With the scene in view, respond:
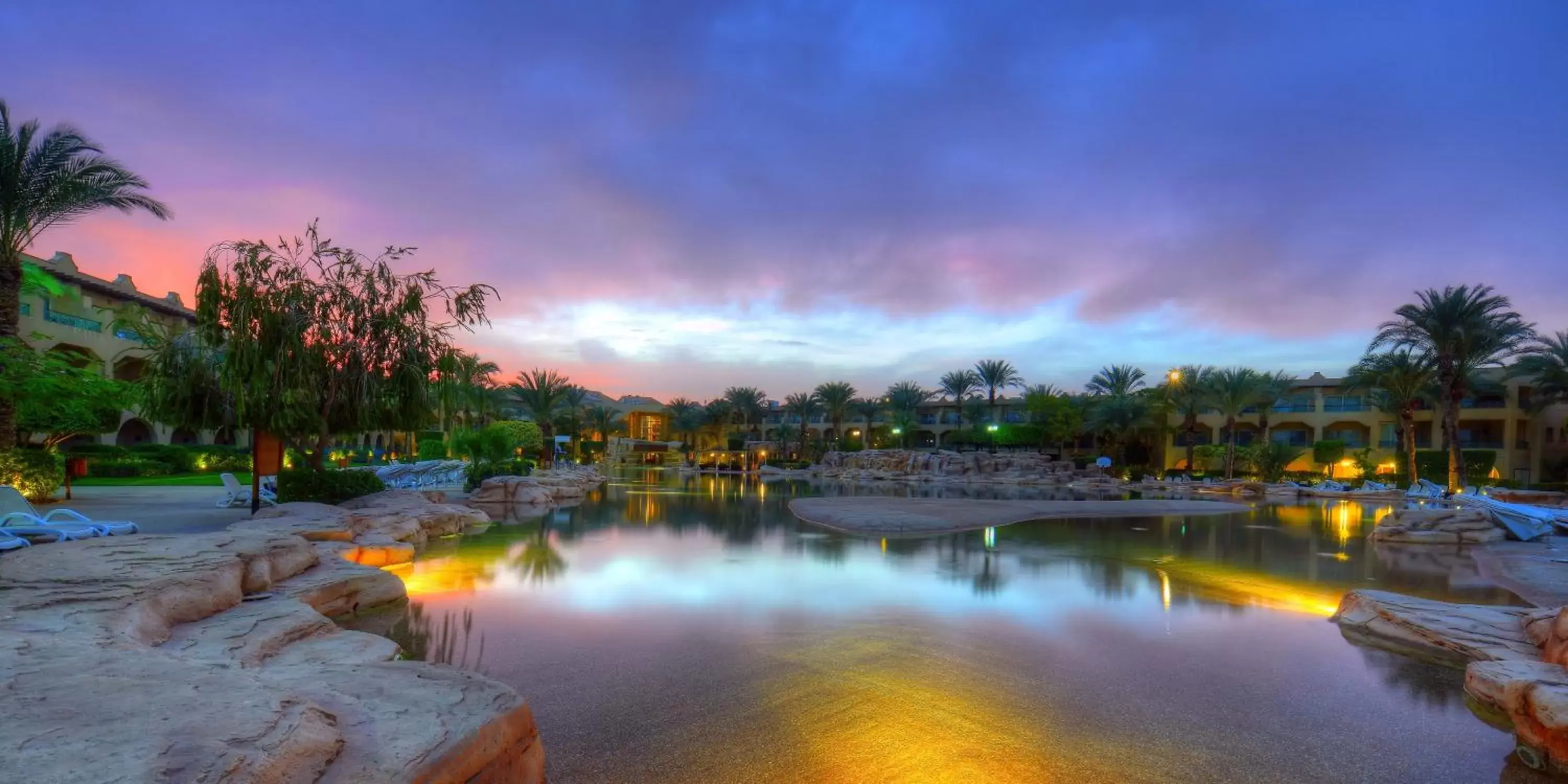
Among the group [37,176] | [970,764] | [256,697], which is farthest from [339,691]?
[37,176]

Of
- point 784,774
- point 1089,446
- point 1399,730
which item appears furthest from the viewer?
point 1089,446

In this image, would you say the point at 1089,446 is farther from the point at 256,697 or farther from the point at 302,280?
the point at 256,697

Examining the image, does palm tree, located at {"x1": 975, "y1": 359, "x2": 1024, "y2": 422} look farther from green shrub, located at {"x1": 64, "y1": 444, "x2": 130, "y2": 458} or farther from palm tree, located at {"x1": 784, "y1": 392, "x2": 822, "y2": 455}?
green shrub, located at {"x1": 64, "y1": 444, "x2": 130, "y2": 458}

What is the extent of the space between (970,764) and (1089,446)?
6578 cm

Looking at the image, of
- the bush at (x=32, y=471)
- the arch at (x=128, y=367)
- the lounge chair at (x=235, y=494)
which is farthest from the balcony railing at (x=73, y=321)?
the lounge chair at (x=235, y=494)

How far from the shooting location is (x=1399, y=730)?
5441 mm

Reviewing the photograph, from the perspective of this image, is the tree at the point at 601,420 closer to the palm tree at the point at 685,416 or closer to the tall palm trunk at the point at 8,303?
the palm tree at the point at 685,416

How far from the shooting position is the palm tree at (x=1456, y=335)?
99.1 feet

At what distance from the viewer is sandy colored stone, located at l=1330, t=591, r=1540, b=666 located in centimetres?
700

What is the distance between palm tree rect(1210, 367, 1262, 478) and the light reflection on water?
1431 inches

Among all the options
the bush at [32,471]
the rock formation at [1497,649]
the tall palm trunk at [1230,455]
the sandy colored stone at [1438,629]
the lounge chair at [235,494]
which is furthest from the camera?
the tall palm trunk at [1230,455]

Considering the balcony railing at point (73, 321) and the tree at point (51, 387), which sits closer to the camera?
the tree at point (51, 387)

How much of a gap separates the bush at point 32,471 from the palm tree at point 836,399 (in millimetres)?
54010

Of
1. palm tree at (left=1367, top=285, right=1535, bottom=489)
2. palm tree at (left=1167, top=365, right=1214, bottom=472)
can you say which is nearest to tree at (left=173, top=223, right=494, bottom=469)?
palm tree at (left=1367, top=285, right=1535, bottom=489)
